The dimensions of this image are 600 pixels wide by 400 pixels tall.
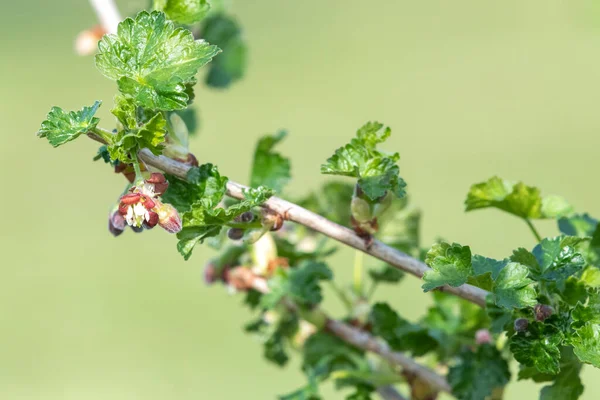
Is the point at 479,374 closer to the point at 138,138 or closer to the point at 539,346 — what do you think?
the point at 539,346

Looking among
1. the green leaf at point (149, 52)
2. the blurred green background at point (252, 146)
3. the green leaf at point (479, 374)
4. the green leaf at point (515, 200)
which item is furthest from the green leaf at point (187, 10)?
the blurred green background at point (252, 146)

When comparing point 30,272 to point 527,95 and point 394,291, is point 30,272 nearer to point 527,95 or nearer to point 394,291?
point 394,291

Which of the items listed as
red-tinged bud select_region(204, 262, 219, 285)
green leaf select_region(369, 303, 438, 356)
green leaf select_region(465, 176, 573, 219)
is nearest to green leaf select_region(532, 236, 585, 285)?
green leaf select_region(465, 176, 573, 219)

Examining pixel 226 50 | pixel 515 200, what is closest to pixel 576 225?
pixel 515 200

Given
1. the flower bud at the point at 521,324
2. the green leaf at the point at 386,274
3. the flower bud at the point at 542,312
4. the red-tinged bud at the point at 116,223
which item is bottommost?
the flower bud at the point at 521,324

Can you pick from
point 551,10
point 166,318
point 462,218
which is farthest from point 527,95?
point 166,318

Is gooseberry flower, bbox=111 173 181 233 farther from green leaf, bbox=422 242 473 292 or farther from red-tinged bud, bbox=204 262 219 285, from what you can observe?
red-tinged bud, bbox=204 262 219 285

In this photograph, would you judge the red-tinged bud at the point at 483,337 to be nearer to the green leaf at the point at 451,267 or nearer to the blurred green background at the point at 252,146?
the green leaf at the point at 451,267
